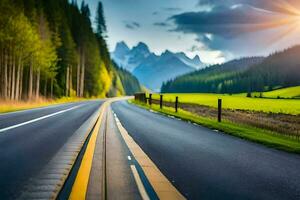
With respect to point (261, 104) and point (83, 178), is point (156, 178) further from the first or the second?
point (261, 104)

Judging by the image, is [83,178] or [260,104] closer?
[83,178]

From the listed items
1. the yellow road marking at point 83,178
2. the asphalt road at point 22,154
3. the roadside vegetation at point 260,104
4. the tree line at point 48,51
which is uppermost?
the tree line at point 48,51

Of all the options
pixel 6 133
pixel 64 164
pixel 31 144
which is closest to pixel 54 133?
pixel 6 133

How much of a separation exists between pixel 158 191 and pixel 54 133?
790 centimetres

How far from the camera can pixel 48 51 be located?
2170 inches

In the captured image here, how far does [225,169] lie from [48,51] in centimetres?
5225

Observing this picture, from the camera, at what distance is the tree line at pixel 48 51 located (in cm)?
4428

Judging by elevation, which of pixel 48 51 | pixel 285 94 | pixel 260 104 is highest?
pixel 48 51

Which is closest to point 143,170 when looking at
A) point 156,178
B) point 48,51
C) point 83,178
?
point 156,178

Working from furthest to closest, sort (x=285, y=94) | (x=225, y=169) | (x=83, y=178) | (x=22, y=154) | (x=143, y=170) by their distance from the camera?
(x=285, y=94) → (x=22, y=154) → (x=225, y=169) → (x=143, y=170) → (x=83, y=178)

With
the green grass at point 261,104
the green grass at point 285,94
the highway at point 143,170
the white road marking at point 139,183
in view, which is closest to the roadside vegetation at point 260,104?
the green grass at point 261,104

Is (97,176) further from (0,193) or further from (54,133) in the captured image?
(54,133)

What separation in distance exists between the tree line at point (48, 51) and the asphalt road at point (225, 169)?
36267 millimetres

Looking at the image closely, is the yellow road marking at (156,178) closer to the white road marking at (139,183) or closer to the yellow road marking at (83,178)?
the white road marking at (139,183)
